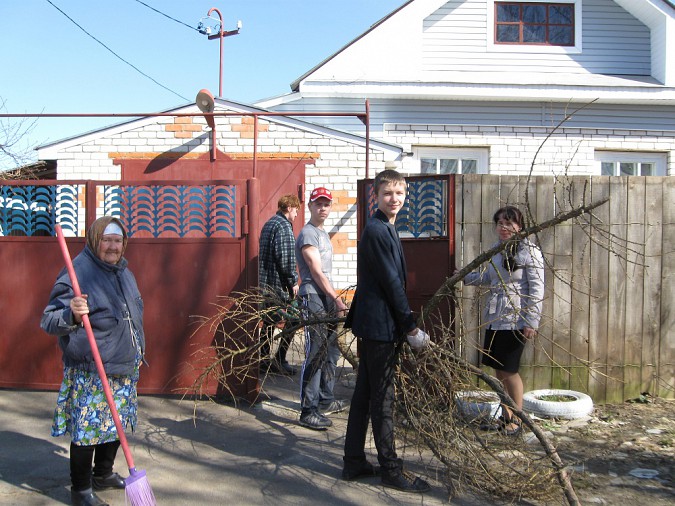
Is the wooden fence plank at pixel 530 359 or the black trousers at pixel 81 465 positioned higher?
the wooden fence plank at pixel 530 359

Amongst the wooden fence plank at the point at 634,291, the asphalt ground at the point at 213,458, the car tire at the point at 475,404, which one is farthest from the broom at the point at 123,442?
the wooden fence plank at the point at 634,291

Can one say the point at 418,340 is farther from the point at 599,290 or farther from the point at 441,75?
the point at 441,75

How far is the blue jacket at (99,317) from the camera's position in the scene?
3.54 meters

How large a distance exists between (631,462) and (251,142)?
6.48 meters

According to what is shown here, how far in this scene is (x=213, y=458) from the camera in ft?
14.5

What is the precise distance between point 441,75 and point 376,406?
839 centimetres

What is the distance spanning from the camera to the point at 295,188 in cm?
910

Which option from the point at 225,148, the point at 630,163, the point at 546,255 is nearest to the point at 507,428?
the point at 546,255

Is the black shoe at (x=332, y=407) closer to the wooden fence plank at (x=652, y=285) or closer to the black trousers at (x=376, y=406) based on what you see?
the black trousers at (x=376, y=406)

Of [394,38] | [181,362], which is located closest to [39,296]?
[181,362]

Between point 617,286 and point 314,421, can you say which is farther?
point 617,286

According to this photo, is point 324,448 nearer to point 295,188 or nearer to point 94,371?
point 94,371

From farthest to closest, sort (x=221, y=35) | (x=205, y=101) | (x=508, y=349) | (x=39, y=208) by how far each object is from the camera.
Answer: (x=221, y=35), (x=205, y=101), (x=39, y=208), (x=508, y=349)

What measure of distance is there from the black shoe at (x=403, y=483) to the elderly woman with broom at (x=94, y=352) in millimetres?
1486
